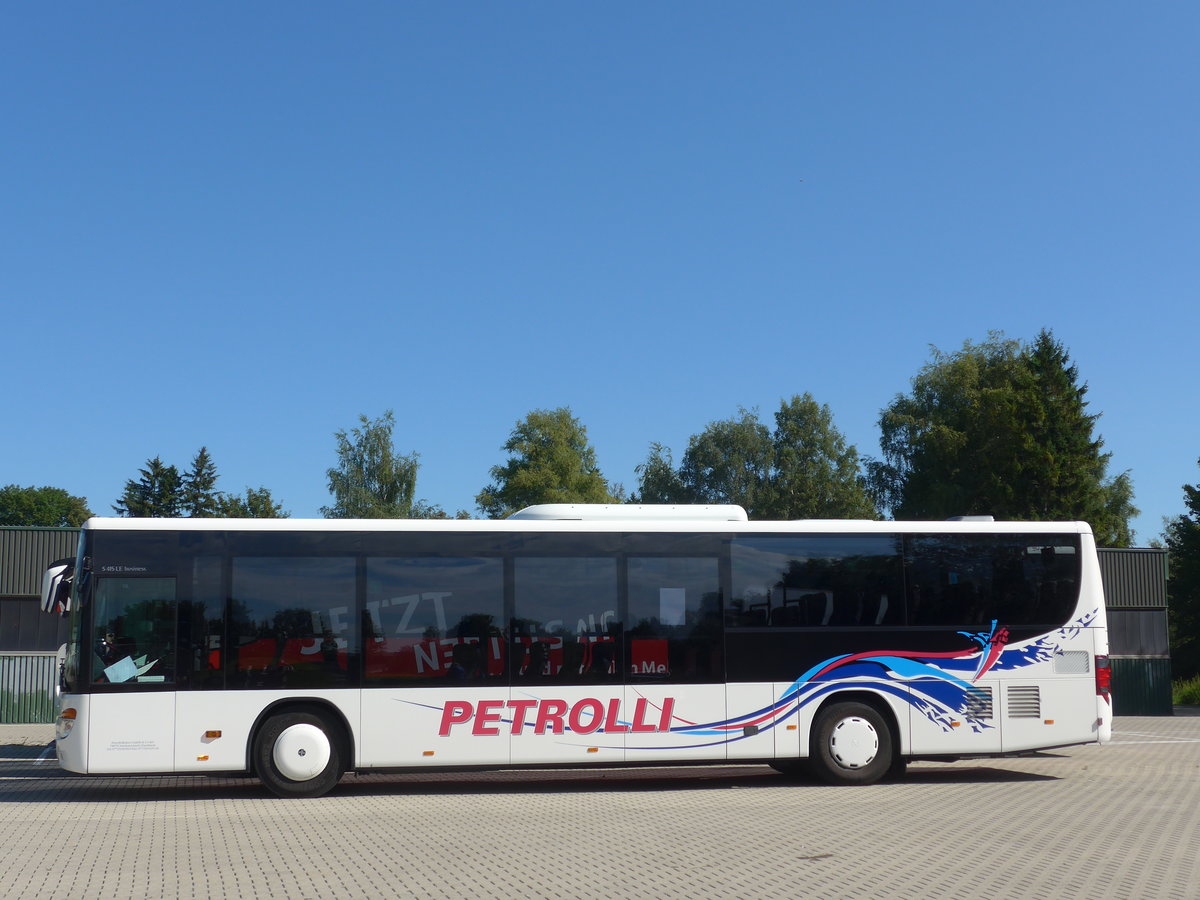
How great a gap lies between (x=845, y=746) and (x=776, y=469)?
62.5 m

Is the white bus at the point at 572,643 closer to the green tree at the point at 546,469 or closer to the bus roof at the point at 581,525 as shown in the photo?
the bus roof at the point at 581,525

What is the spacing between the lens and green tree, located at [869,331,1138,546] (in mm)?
55594

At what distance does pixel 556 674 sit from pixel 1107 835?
6.08 metres

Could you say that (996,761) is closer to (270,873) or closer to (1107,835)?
(1107,835)

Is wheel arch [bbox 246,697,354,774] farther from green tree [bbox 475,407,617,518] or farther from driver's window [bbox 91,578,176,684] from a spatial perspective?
green tree [bbox 475,407,617,518]

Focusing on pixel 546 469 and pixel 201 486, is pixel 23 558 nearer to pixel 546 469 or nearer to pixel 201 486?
pixel 546 469

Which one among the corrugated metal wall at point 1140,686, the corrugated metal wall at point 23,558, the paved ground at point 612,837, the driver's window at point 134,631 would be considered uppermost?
the corrugated metal wall at point 23,558

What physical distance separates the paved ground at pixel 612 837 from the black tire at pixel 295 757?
0.27m

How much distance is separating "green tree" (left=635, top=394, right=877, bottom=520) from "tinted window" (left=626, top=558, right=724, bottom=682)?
57101 mm

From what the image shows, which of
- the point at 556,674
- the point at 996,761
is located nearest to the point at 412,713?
the point at 556,674

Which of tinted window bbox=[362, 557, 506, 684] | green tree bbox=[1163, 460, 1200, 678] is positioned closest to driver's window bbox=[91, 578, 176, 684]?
tinted window bbox=[362, 557, 506, 684]

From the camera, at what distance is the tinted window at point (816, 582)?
15.0m

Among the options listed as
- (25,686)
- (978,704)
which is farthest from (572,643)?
(25,686)

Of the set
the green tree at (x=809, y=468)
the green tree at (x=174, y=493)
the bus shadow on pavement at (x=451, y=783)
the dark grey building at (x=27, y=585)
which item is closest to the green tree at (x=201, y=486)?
the green tree at (x=174, y=493)
